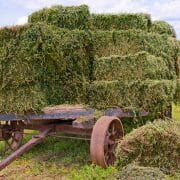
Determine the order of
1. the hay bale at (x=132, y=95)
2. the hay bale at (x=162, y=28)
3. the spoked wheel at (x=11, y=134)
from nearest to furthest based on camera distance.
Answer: the hay bale at (x=132, y=95)
the spoked wheel at (x=11, y=134)
the hay bale at (x=162, y=28)

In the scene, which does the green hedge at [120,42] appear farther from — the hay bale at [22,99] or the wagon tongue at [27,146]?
the wagon tongue at [27,146]

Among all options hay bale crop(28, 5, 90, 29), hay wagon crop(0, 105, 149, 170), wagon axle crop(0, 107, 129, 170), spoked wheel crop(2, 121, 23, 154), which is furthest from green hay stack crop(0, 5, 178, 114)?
spoked wheel crop(2, 121, 23, 154)

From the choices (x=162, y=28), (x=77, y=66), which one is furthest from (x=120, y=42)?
(x=162, y=28)

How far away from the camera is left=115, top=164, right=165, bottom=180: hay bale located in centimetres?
641

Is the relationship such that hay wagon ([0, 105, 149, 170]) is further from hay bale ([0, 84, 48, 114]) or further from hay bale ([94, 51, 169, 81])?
hay bale ([94, 51, 169, 81])

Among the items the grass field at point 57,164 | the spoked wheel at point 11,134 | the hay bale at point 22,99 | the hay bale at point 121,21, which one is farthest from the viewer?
the hay bale at point 121,21

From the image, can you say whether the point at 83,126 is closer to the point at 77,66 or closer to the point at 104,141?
the point at 104,141

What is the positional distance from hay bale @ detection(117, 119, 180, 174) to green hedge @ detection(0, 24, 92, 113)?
1928mm

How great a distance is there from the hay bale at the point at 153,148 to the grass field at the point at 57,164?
1.48 feet

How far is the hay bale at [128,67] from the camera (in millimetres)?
8789

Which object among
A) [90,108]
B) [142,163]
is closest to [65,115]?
[90,108]

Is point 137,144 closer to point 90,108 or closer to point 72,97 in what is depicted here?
point 90,108

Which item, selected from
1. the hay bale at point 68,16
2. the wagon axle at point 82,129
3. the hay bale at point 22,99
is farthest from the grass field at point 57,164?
the hay bale at point 68,16

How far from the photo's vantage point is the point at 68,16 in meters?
9.10
